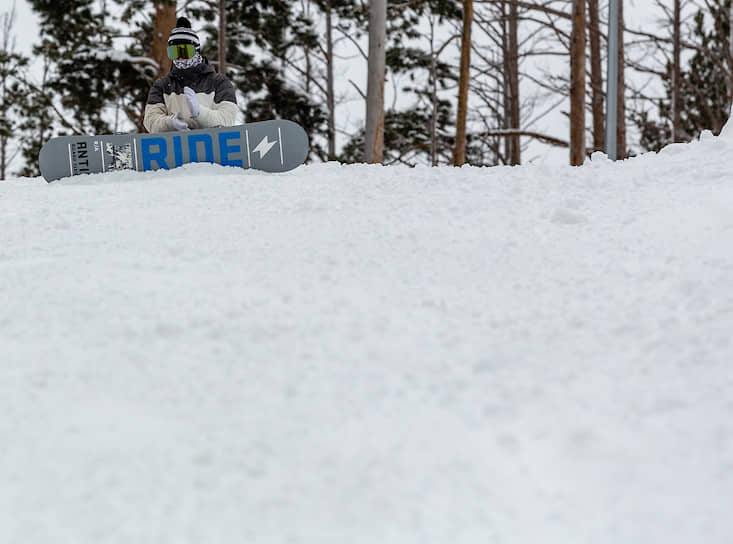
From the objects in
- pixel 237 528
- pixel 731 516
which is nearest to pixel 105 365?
pixel 237 528

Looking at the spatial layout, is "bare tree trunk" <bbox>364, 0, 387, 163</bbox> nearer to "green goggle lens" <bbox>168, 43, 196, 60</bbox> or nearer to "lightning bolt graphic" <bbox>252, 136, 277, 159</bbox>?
"green goggle lens" <bbox>168, 43, 196, 60</bbox>

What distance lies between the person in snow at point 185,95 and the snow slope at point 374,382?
7.56ft

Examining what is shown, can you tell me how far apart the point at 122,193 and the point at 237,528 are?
11.1ft

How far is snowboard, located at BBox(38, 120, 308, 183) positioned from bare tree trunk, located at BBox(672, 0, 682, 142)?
10889mm

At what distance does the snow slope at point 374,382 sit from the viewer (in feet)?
5.03

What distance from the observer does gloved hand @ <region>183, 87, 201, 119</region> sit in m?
5.32

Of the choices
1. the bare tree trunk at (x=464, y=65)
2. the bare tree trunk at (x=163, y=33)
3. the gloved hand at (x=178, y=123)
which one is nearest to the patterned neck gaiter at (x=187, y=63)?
the gloved hand at (x=178, y=123)

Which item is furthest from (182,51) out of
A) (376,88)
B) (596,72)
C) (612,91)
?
(596,72)

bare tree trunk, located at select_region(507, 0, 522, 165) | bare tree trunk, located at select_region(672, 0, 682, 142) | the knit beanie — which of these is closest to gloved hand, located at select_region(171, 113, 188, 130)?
the knit beanie

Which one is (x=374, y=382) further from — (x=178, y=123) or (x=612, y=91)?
(x=612, y=91)

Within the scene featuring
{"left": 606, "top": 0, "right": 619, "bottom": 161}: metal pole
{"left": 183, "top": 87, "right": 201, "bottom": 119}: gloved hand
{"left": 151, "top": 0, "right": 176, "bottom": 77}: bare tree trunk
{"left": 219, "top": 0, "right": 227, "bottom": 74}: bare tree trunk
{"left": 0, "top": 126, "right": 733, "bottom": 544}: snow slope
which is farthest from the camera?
{"left": 219, "top": 0, "right": 227, "bottom": 74}: bare tree trunk

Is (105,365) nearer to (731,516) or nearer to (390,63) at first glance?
(731,516)

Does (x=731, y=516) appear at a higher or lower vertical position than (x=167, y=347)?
lower

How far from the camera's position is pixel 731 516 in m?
1.52
